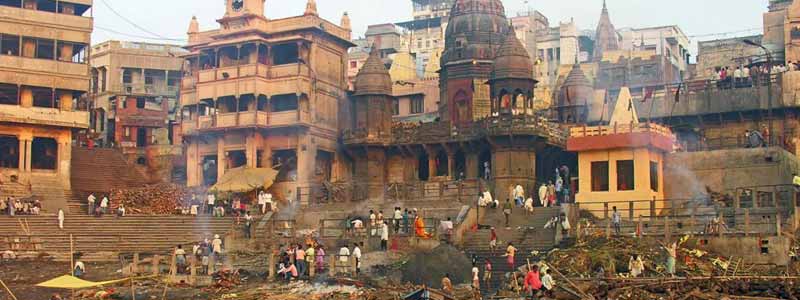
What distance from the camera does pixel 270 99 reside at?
52.8 m

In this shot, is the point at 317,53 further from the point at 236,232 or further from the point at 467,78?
the point at 236,232

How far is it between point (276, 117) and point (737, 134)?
20.5 meters

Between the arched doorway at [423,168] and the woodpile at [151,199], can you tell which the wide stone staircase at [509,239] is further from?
the woodpile at [151,199]

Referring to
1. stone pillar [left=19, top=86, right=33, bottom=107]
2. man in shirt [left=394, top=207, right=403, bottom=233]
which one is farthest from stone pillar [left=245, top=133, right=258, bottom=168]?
man in shirt [left=394, top=207, right=403, bottom=233]

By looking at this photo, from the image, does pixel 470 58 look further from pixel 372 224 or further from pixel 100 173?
pixel 100 173

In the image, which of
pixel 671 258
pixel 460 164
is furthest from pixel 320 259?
A: pixel 460 164

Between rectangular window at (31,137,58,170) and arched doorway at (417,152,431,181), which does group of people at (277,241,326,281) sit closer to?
arched doorway at (417,152,431,181)

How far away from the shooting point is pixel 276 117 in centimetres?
5166

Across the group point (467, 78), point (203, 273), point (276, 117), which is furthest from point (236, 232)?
point (467, 78)

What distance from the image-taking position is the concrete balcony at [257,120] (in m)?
51.1

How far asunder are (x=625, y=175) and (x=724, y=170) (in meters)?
4.43

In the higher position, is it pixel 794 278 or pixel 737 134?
pixel 737 134

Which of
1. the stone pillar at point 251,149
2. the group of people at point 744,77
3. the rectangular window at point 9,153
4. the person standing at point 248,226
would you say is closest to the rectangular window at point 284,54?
the stone pillar at point 251,149

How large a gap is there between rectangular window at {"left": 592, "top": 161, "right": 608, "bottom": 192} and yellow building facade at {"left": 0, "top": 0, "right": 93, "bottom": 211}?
22.8 metres
